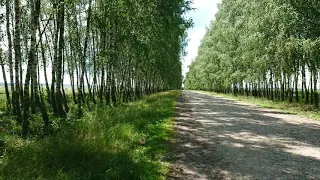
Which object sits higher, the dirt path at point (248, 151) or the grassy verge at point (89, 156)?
the grassy verge at point (89, 156)

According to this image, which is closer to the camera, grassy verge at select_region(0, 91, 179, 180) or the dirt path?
grassy verge at select_region(0, 91, 179, 180)

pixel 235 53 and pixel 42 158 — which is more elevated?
pixel 235 53

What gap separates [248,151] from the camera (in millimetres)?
10219

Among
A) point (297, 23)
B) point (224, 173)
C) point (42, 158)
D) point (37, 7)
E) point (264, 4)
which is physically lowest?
point (224, 173)

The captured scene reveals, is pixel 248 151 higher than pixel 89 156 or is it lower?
lower

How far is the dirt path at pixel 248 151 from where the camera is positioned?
7.99 m

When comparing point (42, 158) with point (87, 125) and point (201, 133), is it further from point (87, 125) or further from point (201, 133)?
point (201, 133)

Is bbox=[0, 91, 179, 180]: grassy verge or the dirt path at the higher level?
bbox=[0, 91, 179, 180]: grassy verge

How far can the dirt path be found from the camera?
799 cm

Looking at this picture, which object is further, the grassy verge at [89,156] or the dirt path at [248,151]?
the dirt path at [248,151]

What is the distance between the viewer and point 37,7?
12672 mm

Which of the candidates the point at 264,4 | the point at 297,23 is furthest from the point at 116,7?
the point at 264,4

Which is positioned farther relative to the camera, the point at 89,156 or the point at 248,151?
the point at 248,151

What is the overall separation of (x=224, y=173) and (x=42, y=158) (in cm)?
465
